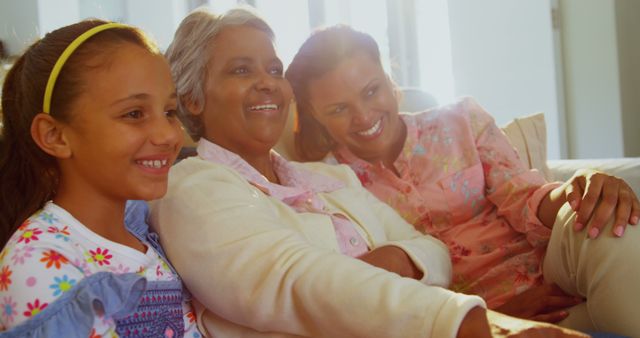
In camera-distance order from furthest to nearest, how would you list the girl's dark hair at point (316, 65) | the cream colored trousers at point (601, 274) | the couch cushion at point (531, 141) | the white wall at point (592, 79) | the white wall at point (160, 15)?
the white wall at point (160, 15) < the white wall at point (592, 79) < the couch cushion at point (531, 141) < the girl's dark hair at point (316, 65) < the cream colored trousers at point (601, 274)

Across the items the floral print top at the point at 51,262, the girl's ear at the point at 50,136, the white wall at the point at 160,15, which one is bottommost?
the floral print top at the point at 51,262

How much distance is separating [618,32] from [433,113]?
2219 millimetres

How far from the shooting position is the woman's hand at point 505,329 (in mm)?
845

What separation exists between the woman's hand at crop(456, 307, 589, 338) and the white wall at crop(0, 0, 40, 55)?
3.49 metres

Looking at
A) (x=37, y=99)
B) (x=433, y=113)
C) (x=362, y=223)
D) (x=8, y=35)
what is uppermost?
(x=8, y=35)

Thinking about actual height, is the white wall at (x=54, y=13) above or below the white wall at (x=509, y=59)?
above

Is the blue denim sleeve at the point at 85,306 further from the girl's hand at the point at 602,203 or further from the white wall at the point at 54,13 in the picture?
the white wall at the point at 54,13

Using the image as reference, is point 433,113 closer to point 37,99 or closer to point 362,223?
point 362,223

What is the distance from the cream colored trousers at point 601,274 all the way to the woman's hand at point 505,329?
39 centimetres

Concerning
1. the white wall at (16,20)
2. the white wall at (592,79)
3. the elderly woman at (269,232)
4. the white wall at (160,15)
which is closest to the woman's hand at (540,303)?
the elderly woman at (269,232)

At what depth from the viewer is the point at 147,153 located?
1081 mm

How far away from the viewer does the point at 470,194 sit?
66.8 inches

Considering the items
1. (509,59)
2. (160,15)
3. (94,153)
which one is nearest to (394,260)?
(94,153)

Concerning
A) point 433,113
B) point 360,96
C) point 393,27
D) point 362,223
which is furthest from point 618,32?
point 362,223
